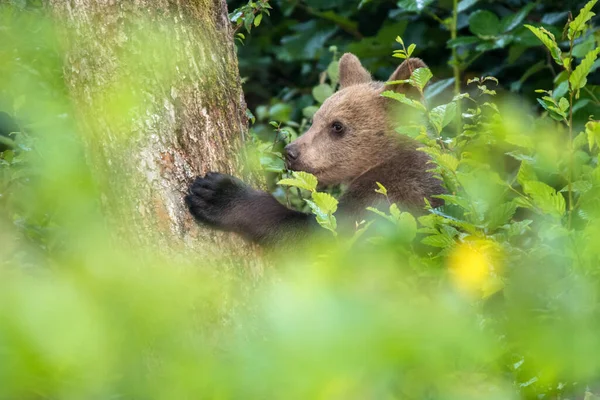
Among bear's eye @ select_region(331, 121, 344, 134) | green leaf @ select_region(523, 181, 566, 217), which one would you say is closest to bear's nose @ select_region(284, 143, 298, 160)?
bear's eye @ select_region(331, 121, 344, 134)

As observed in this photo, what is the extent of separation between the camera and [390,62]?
630 centimetres

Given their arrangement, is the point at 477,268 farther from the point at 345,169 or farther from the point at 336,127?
the point at 336,127

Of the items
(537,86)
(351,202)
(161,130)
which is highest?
(161,130)

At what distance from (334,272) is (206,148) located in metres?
1.75

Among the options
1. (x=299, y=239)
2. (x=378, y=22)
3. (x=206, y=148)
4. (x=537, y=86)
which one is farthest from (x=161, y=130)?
(x=378, y=22)

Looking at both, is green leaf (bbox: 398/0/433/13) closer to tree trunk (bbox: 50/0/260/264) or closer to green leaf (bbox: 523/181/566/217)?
tree trunk (bbox: 50/0/260/264)

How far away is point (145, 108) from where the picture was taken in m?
2.42

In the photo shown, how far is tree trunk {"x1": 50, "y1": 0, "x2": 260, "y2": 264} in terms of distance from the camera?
7.96 feet

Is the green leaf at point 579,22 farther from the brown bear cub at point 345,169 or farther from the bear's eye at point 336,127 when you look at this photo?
the bear's eye at point 336,127

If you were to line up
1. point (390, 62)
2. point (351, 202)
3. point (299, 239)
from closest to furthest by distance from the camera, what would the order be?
point (299, 239) → point (351, 202) → point (390, 62)

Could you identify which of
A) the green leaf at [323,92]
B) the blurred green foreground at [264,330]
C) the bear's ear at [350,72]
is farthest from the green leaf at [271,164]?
the blurred green foreground at [264,330]

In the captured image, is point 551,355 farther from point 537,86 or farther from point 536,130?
point 537,86

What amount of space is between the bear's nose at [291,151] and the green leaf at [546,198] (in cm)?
212

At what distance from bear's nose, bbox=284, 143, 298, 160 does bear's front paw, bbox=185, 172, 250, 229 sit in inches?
40.2
